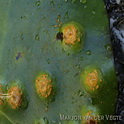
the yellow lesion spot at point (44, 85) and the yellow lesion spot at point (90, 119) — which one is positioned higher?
the yellow lesion spot at point (44, 85)

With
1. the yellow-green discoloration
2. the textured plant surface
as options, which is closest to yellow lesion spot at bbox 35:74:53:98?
the textured plant surface

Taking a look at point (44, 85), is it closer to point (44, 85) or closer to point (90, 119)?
point (44, 85)

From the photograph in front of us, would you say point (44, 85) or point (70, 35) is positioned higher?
point (70, 35)

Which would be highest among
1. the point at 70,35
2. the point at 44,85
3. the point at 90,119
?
the point at 70,35

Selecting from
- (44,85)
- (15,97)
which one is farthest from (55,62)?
(15,97)

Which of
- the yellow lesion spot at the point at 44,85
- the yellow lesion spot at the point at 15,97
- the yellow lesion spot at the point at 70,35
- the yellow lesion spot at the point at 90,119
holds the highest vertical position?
the yellow lesion spot at the point at 70,35

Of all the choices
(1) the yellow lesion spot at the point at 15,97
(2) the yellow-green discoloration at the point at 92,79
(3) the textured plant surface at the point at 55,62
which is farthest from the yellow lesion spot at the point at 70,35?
(1) the yellow lesion spot at the point at 15,97

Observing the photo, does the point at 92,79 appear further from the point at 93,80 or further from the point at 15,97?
the point at 15,97

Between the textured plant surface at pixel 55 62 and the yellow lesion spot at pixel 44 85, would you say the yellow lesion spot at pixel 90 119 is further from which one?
the yellow lesion spot at pixel 44 85
